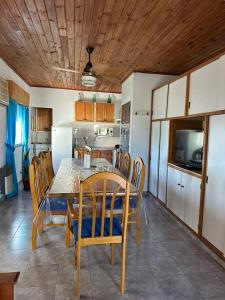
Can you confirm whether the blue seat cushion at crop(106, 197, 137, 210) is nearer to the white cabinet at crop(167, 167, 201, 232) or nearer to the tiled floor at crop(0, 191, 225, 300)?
the tiled floor at crop(0, 191, 225, 300)

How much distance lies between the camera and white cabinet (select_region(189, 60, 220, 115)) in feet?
7.93

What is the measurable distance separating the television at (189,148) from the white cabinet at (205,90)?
36 cm

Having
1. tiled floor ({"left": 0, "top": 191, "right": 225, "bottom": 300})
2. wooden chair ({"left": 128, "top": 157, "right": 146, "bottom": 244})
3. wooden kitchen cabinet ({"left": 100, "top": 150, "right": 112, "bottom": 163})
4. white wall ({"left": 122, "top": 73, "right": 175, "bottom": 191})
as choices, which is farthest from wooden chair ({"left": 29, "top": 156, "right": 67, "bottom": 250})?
wooden kitchen cabinet ({"left": 100, "top": 150, "right": 112, "bottom": 163})

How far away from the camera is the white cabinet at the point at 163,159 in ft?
12.5

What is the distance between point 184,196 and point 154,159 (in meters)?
1.36

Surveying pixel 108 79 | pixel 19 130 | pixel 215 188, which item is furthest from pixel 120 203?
pixel 19 130

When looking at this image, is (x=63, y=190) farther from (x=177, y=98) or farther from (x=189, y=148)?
(x=177, y=98)

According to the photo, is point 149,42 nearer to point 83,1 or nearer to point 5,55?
point 83,1

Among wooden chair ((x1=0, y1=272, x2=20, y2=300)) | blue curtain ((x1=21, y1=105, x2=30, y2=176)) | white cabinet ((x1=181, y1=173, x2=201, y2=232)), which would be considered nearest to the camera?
wooden chair ((x1=0, y1=272, x2=20, y2=300))

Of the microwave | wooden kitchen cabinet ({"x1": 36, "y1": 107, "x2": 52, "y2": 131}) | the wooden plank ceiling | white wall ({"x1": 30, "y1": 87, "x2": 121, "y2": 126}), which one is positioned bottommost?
the microwave

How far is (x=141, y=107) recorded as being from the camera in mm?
4547

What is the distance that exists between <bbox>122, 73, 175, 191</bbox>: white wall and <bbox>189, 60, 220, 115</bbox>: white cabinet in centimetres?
161

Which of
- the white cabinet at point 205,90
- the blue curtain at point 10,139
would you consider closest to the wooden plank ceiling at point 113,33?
the white cabinet at point 205,90

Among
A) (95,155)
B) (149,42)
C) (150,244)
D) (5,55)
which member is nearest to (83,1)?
(149,42)
